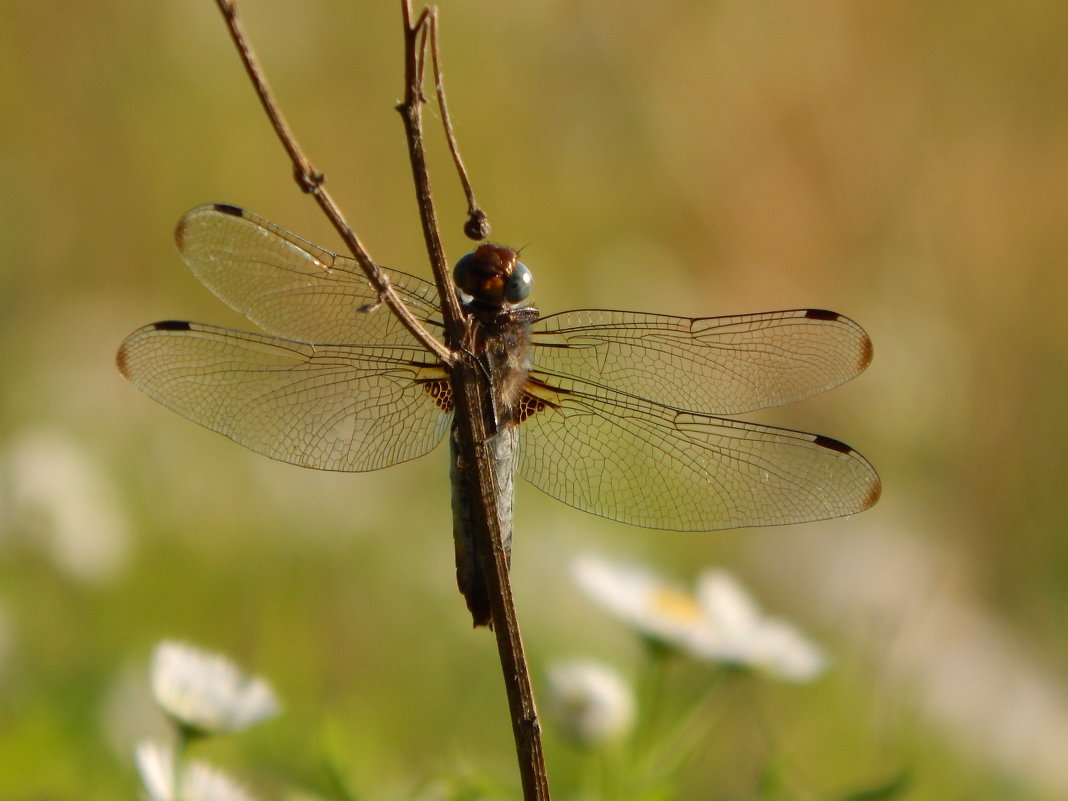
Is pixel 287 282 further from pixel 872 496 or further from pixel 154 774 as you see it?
pixel 872 496

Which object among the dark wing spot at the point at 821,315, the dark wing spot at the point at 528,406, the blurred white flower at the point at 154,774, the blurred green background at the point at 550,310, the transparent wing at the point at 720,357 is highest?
the blurred green background at the point at 550,310

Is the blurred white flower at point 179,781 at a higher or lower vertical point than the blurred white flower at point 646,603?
lower

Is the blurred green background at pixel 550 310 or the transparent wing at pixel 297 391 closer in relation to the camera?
the transparent wing at pixel 297 391

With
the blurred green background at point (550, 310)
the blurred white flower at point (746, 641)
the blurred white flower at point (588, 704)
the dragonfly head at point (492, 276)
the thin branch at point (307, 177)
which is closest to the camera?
the thin branch at point (307, 177)

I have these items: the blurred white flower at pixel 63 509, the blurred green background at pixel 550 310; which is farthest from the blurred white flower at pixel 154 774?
the blurred white flower at pixel 63 509

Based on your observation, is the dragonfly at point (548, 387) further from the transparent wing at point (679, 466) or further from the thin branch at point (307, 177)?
the thin branch at point (307, 177)

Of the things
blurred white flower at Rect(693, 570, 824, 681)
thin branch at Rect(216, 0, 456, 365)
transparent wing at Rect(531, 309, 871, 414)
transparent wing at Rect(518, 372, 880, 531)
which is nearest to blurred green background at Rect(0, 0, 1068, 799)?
blurred white flower at Rect(693, 570, 824, 681)

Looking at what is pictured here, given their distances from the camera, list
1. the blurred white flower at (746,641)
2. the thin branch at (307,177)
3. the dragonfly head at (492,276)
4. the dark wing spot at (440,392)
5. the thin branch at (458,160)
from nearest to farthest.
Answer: the thin branch at (307,177) < the thin branch at (458,160) < the dragonfly head at (492,276) < the dark wing spot at (440,392) < the blurred white flower at (746,641)
